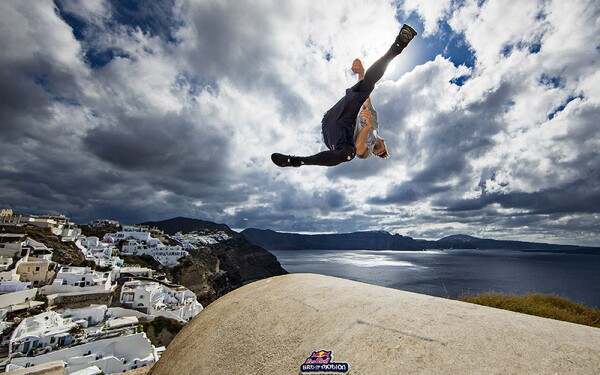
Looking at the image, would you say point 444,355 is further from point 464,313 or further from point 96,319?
point 96,319

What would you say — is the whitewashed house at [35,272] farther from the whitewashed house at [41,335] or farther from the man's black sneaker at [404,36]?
the man's black sneaker at [404,36]

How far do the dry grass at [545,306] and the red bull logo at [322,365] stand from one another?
8.79 meters

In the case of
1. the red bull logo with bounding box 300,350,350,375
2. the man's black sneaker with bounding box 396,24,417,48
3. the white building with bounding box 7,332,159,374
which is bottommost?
the white building with bounding box 7,332,159,374

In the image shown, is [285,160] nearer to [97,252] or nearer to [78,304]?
[78,304]

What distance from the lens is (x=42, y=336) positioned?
25078mm

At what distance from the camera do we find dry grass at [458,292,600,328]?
827 cm

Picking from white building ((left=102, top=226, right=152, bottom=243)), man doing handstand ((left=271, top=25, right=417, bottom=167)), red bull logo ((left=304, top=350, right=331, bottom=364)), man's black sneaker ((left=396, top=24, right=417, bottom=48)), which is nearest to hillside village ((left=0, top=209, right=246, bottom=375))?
man doing handstand ((left=271, top=25, right=417, bottom=167))

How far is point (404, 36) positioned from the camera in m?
4.05

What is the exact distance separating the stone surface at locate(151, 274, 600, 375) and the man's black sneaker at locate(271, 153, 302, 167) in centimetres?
237

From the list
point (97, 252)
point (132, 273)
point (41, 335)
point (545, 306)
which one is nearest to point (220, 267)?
point (97, 252)

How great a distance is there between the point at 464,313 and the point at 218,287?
84621 millimetres

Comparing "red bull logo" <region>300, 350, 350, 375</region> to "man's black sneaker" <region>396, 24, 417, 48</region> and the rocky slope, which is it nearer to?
"man's black sneaker" <region>396, 24, 417, 48</region>

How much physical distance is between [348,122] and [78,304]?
48.8 meters

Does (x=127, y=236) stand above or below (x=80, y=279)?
above
